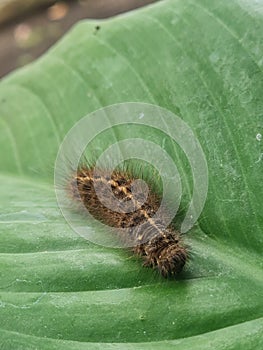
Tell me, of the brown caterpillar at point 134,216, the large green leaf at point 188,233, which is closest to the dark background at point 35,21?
the large green leaf at point 188,233

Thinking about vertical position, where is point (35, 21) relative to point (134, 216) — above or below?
above

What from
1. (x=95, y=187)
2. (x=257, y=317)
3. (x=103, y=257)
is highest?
(x=95, y=187)

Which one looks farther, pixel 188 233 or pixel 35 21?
pixel 35 21

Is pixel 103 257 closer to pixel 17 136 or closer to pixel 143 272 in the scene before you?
pixel 143 272

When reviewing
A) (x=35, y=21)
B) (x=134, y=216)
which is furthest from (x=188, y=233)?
(x=35, y=21)

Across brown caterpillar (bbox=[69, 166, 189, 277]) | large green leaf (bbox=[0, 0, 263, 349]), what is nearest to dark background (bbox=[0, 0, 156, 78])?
large green leaf (bbox=[0, 0, 263, 349])

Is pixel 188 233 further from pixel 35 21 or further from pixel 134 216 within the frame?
pixel 35 21

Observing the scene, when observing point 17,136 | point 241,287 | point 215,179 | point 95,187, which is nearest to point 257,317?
point 241,287
